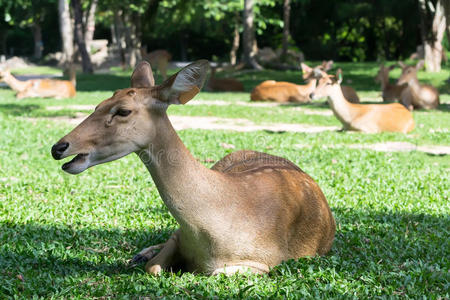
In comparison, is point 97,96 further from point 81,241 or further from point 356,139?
point 81,241

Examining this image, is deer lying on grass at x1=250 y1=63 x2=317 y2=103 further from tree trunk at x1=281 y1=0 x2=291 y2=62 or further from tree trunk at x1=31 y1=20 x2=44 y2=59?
tree trunk at x1=31 y1=20 x2=44 y2=59

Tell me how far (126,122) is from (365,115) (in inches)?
354

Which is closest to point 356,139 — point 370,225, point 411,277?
point 370,225

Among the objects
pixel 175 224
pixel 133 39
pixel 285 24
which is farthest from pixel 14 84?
pixel 133 39

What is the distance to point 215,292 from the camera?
3914 mm

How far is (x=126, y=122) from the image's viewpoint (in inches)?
148

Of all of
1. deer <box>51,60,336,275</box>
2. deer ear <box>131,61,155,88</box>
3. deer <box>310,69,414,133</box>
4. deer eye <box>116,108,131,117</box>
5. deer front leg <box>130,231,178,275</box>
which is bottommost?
deer <box>310,69,414,133</box>

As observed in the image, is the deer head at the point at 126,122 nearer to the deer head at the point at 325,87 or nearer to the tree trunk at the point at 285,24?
the deer head at the point at 325,87

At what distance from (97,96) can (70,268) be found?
14790 mm

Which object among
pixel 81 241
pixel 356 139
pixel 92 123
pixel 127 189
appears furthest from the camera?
pixel 356 139

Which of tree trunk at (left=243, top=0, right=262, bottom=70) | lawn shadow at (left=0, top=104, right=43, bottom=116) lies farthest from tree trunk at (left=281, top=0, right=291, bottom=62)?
lawn shadow at (left=0, top=104, right=43, bottom=116)

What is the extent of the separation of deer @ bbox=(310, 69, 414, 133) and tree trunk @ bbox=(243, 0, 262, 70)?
1410cm

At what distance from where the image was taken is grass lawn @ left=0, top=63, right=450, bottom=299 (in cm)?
407

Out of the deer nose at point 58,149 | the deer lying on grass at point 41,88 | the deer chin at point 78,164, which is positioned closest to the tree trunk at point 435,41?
the deer lying on grass at point 41,88
